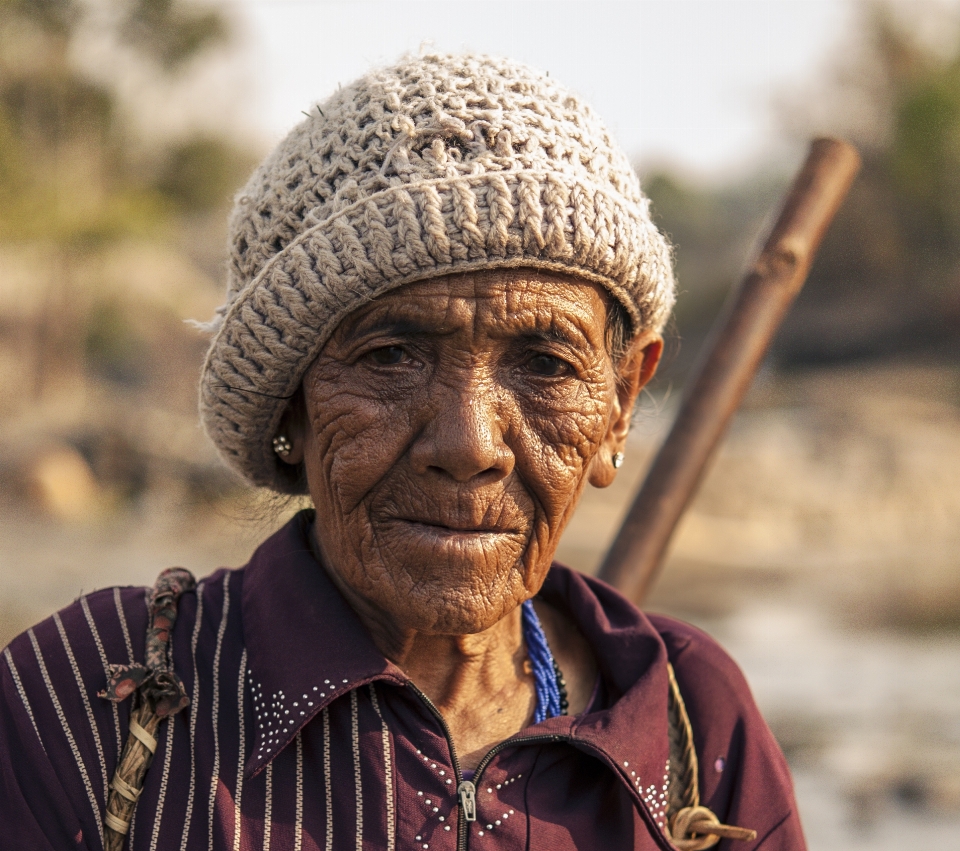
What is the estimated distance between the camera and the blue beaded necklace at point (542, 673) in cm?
189

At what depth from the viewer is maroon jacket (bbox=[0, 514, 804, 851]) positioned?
153 cm

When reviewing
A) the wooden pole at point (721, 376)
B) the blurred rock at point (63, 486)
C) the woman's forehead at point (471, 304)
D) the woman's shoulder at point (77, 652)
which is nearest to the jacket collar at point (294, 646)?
the woman's shoulder at point (77, 652)

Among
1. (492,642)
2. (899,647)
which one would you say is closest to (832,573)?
(899,647)

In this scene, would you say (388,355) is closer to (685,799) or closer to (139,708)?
(139,708)

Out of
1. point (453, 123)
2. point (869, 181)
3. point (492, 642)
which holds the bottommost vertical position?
point (492, 642)

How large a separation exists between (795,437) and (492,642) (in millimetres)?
16212

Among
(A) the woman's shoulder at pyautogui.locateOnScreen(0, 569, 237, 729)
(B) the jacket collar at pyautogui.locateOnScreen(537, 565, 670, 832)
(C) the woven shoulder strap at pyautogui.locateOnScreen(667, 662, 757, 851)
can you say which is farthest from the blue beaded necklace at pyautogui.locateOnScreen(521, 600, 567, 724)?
(A) the woman's shoulder at pyautogui.locateOnScreen(0, 569, 237, 729)

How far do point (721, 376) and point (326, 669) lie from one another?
1053 mm

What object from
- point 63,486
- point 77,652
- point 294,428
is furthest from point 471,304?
point 63,486

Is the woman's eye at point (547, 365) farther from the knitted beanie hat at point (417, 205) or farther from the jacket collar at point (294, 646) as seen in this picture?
the jacket collar at point (294, 646)

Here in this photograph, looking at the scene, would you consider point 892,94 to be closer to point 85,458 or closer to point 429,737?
point 85,458

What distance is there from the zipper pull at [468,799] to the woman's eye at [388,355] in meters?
0.65

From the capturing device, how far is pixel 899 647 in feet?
33.3

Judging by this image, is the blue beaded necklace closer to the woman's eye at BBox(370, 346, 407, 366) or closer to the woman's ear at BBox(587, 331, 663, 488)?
the woman's ear at BBox(587, 331, 663, 488)
